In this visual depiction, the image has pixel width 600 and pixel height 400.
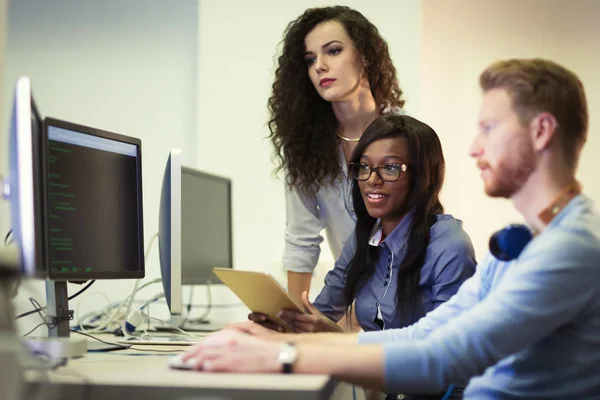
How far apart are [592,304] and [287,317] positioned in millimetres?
854

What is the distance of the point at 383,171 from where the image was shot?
212 centimetres

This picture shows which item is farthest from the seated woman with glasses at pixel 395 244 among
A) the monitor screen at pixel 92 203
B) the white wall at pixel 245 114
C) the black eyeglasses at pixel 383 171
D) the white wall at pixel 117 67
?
the white wall at pixel 117 67

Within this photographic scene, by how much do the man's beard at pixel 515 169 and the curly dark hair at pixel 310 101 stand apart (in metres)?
1.37

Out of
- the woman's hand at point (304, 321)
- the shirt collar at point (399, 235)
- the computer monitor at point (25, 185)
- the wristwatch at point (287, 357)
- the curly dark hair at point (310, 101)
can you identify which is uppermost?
the curly dark hair at point (310, 101)

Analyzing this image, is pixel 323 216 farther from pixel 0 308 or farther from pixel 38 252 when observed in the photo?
pixel 0 308

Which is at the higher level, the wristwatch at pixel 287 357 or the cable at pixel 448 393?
the wristwatch at pixel 287 357

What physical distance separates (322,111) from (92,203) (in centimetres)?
123

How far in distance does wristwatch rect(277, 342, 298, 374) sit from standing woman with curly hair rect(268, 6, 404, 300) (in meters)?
1.42

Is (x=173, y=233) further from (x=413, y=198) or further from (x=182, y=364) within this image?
(x=182, y=364)

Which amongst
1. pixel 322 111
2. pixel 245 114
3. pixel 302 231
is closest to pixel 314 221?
pixel 302 231

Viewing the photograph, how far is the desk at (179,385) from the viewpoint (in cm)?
112

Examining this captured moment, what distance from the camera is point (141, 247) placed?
6.70ft

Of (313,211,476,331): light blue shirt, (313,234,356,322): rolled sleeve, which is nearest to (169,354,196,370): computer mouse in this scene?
(313,211,476,331): light blue shirt

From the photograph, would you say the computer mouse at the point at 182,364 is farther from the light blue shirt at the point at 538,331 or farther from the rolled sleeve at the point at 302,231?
the rolled sleeve at the point at 302,231
